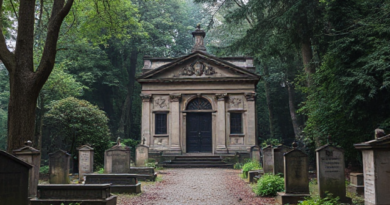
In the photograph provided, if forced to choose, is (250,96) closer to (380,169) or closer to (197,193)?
(197,193)

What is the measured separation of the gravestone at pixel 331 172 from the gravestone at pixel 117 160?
7879mm

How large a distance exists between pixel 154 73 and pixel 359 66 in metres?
14.8

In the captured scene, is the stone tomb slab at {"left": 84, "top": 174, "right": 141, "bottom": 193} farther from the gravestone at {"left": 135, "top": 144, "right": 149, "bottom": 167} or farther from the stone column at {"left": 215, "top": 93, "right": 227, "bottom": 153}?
→ the stone column at {"left": 215, "top": 93, "right": 227, "bottom": 153}

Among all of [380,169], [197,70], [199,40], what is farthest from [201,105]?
[380,169]

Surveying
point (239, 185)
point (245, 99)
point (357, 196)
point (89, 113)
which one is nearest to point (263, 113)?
point (245, 99)

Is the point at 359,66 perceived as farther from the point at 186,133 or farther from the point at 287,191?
the point at 186,133

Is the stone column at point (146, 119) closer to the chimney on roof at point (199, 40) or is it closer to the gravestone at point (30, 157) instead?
the chimney on roof at point (199, 40)

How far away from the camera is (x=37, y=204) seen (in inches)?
331

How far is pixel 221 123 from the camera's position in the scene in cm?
2398

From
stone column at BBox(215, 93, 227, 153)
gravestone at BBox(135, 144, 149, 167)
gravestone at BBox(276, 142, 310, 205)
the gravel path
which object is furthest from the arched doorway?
gravestone at BBox(276, 142, 310, 205)

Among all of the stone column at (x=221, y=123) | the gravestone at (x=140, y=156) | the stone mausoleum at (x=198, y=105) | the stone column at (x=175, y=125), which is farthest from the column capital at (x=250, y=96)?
the gravestone at (x=140, y=156)

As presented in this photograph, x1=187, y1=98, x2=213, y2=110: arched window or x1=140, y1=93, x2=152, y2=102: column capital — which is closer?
x1=140, y1=93, x2=152, y2=102: column capital

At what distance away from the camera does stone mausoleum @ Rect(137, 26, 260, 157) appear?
23984 millimetres

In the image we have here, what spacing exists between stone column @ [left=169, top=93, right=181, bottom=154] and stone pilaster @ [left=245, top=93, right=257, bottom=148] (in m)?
4.56
